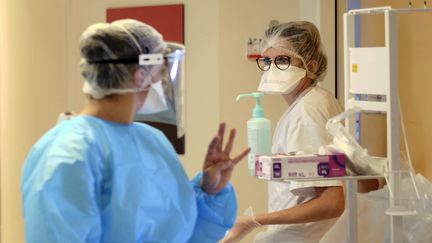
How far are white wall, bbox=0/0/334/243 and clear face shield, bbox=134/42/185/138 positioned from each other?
140 centimetres

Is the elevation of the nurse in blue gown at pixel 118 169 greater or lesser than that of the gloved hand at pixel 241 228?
greater

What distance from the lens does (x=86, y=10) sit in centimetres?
341

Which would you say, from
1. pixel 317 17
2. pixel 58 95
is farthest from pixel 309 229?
pixel 58 95

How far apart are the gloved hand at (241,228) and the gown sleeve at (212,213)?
1.20 ft

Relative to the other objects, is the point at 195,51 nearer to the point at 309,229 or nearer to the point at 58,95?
the point at 58,95

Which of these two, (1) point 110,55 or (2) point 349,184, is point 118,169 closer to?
(1) point 110,55

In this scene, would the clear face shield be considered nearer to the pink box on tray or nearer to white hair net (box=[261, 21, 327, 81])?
the pink box on tray

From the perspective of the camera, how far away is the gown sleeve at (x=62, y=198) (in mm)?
1378

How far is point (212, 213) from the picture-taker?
67.7 inches

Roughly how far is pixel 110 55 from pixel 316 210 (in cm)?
88

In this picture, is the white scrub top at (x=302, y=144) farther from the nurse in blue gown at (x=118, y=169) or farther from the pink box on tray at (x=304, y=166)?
the nurse in blue gown at (x=118, y=169)

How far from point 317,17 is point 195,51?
24.1 inches

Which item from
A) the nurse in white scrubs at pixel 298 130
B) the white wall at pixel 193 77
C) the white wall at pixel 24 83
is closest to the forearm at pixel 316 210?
the nurse in white scrubs at pixel 298 130

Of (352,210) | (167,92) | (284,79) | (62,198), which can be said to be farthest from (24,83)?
(62,198)
